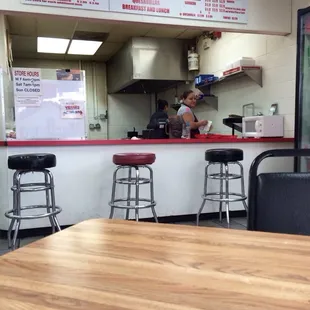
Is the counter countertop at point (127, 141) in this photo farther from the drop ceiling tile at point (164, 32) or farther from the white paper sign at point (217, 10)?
the drop ceiling tile at point (164, 32)

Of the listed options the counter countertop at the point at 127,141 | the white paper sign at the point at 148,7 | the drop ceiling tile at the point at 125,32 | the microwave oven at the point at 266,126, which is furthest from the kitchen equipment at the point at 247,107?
the drop ceiling tile at the point at 125,32

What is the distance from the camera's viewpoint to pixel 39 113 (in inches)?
136

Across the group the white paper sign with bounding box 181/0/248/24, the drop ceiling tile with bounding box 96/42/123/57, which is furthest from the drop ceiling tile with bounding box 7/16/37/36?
the white paper sign with bounding box 181/0/248/24

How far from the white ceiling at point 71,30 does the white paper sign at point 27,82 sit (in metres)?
1.72

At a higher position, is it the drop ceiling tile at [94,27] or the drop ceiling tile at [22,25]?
the drop ceiling tile at [22,25]

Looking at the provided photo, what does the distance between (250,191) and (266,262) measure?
1.52ft

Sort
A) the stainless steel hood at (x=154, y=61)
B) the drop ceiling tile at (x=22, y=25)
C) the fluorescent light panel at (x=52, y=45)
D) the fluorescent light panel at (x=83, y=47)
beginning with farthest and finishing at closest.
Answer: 1. the fluorescent light panel at (x=83, y=47)
2. the fluorescent light panel at (x=52, y=45)
3. the stainless steel hood at (x=154, y=61)
4. the drop ceiling tile at (x=22, y=25)

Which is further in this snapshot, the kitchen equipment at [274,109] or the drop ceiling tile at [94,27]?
the drop ceiling tile at [94,27]

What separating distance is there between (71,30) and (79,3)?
2374 mm

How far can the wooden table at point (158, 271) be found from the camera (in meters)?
0.61

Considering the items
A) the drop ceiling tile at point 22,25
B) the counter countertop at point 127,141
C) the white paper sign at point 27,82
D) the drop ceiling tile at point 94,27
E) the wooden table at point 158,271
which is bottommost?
the wooden table at point 158,271

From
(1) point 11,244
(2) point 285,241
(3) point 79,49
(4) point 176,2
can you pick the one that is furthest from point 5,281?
(3) point 79,49

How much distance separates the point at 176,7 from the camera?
3656 mm

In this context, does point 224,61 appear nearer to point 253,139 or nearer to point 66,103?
point 253,139
